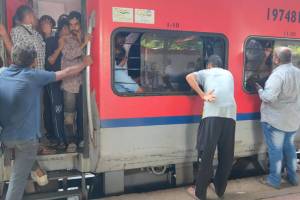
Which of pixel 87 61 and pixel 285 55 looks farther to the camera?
pixel 285 55

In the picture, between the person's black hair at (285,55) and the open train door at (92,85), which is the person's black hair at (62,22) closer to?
the open train door at (92,85)

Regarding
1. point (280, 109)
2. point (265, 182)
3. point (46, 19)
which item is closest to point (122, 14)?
point (46, 19)

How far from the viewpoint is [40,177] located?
151 inches

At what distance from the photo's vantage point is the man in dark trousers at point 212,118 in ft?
13.9

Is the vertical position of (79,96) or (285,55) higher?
(285,55)

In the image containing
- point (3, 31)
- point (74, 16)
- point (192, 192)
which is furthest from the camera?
point (192, 192)

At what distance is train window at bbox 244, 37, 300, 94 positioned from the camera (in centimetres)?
502

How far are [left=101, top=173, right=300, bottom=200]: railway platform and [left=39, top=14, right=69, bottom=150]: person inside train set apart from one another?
93 cm

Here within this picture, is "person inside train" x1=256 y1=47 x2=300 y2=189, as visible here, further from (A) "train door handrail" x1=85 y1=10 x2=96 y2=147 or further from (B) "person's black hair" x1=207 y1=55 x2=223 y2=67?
(A) "train door handrail" x1=85 y1=10 x2=96 y2=147

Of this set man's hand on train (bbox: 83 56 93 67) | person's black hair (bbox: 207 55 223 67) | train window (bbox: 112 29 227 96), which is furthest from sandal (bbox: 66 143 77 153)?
person's black hair (bbox: 207 55 223 67)

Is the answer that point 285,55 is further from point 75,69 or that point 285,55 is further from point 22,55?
point 22,55

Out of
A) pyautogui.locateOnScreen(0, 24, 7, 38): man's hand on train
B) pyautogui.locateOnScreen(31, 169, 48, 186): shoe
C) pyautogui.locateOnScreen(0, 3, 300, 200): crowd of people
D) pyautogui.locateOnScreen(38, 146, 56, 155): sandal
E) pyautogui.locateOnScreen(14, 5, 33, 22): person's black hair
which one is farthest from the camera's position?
pyautogui.locateOnScreen(38, 146, 56, 155): sandal

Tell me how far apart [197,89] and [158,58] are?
0.58 m

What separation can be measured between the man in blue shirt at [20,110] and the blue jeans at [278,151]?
9.56ft
